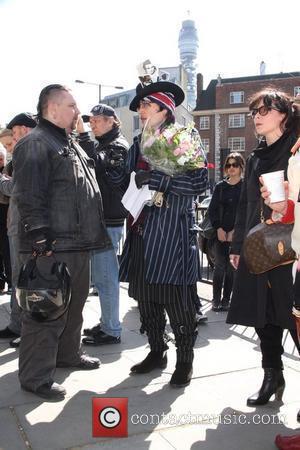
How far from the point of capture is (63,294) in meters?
3.19

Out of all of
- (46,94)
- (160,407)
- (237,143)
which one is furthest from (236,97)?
(160,407)

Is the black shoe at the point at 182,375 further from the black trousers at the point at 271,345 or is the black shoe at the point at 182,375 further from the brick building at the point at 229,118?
the brick building at the point at 229,118

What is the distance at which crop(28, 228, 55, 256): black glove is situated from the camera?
124 inches

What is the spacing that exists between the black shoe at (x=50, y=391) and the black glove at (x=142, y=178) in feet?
4.96

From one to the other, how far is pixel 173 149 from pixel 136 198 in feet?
1.57

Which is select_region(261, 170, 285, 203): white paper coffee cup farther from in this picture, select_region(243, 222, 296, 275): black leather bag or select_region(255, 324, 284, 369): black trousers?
select_region(255, 324, 284, 369): black trousers

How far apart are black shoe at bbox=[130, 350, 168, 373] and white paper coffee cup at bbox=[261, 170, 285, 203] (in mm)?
1817

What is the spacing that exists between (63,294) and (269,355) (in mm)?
1435

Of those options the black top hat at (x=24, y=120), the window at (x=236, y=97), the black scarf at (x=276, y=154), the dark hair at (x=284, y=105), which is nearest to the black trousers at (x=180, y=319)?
the black scarf at (x=276, y=154)

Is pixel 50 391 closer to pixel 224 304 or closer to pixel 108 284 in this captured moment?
pixel 108 284

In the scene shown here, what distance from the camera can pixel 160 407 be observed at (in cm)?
315

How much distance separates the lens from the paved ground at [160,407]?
8.91 feet

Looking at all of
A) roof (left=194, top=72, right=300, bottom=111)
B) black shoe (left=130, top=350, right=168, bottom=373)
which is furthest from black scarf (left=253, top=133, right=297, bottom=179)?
roof (left=194, top=72, right=300, bottom=111)

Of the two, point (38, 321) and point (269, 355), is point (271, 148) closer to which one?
point (269, 355)
